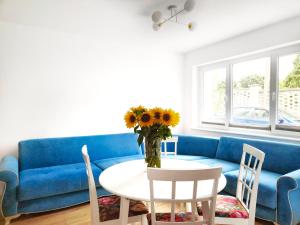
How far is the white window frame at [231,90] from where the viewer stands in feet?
9.58

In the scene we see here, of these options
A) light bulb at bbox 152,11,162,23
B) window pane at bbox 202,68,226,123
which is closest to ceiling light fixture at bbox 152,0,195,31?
light bulb at bbox 152,11,162,23

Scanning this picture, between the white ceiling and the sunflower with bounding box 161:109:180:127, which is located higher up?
the white ceiling

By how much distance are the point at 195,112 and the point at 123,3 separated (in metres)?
2.66

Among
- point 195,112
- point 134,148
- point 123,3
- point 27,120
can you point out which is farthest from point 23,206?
point 195,112

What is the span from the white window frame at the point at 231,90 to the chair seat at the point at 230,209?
1.65 m

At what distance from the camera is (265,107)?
3.15m

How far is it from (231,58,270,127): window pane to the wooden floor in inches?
63.9

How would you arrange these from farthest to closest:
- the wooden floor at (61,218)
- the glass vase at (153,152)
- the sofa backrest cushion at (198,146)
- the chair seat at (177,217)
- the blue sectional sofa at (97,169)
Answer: the sofa backrest cushion at (198,146) < the wooden floor at (61,218) < the blue sectional sofa at (97,169) < the glass vase at (153,152) < the chair seat at (177,217)

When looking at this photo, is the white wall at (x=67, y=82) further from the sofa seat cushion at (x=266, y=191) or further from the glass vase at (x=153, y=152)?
the sofa seat cushion at (x=266, y=191)

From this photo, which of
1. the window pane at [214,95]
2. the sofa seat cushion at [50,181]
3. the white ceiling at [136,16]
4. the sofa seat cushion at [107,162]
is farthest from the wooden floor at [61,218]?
the white ceiling at [136,16]

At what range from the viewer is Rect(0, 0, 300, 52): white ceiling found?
222 centimetres

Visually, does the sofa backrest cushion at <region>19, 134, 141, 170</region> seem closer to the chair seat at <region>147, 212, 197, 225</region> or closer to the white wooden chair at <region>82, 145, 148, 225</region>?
the white wooden chair at <region>82, 145, 148, 225</region>

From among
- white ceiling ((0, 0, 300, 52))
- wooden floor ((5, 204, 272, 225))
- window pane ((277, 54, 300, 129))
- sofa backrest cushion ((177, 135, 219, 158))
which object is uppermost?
white ceiling ((0, 0, 300, 52))

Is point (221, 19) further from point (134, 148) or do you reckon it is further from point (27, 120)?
point (27, 120)
